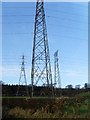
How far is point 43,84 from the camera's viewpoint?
46.7 feet

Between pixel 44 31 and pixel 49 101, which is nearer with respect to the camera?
pixel 49 101

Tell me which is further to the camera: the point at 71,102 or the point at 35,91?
the point at 35,91

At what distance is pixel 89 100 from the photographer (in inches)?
422

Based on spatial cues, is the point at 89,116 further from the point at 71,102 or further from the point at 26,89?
the point at 26,89

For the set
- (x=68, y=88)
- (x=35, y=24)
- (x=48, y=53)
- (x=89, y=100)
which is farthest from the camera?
(x=68, y=88)

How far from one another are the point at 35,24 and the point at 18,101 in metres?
5.38

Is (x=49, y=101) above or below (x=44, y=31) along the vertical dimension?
below

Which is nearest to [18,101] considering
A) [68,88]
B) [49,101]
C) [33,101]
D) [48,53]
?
[33,101]

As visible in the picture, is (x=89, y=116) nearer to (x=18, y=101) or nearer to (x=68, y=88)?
(x=18, y=101)

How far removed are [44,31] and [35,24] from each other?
92cm

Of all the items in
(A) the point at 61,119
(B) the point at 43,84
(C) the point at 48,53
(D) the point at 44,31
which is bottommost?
(A) the point at 61,119

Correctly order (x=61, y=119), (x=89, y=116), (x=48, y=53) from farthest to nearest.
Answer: (x=48, y=53), (x=89, y=116), (x=61, y=119)

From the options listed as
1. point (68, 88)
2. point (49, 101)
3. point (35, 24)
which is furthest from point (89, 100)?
point (68, 88)

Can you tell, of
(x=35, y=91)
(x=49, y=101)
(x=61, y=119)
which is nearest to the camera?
(x=61, y=119)
